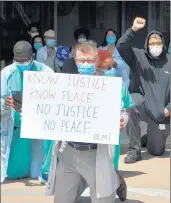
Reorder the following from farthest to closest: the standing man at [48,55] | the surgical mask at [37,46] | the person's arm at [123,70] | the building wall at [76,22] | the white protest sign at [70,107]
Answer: the building wall at [76,22]
the surgical mask at [37,46]
the standing man at [48,55]
the person's arm at [123,70]
the white protest sign at [70,107]

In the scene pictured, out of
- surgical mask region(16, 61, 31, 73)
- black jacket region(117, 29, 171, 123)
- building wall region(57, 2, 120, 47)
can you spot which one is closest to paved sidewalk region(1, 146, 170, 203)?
black jacket region(117, 29, 171, 123)

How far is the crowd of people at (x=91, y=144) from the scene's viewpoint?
359cm

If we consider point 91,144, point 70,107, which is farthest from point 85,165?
point 70,107

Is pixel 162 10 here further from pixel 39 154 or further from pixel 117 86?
pixel 117 86

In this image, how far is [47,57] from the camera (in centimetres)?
705

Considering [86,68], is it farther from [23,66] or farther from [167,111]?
[167,111]

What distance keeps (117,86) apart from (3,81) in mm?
1194

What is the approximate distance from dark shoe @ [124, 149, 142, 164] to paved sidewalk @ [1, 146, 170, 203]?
62 millimetres

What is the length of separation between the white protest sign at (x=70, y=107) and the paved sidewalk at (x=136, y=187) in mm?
1176

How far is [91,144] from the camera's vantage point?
358cm

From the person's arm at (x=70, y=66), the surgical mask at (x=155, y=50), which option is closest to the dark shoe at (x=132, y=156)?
the surgical mask at (x=155, y=50)

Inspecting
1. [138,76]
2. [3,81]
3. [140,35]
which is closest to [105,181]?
[3,81]

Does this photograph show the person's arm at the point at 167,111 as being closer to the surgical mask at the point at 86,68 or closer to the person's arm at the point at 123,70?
the person's arm at the point at 123,70

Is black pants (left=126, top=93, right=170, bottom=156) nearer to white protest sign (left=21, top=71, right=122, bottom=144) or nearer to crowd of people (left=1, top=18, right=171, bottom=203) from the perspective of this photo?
crowd of people (left=1, top=18, right=171, bottom=203)
